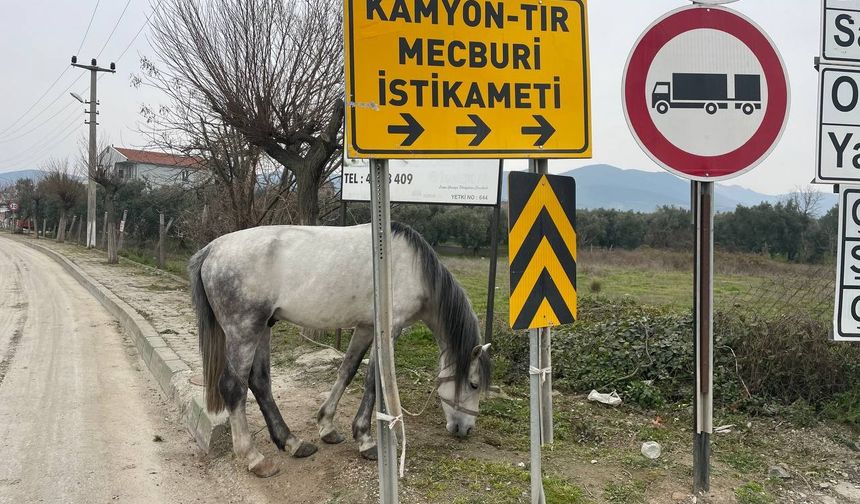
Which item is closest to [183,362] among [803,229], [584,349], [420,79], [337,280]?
[337,280]

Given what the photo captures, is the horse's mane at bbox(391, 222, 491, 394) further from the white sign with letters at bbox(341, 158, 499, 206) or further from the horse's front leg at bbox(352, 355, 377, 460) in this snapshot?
the white sign with letters at bbox(341, 158, 499, 206)

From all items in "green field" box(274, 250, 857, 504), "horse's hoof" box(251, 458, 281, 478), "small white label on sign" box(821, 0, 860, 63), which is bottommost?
"horse's hoof" box(251, 458, 281, 478)

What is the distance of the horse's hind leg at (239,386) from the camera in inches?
152

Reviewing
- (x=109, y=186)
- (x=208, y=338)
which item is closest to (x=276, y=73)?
(x=208, y=338)

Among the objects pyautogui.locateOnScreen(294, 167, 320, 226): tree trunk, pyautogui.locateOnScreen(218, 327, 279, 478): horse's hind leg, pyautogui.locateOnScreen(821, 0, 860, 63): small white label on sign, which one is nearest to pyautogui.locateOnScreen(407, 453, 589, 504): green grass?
pyautogui.locateOnScreen(218, 327, 279, 478): horse's hind leg

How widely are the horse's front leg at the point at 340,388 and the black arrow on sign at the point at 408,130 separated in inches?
82.5

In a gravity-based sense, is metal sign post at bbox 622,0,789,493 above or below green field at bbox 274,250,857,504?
above

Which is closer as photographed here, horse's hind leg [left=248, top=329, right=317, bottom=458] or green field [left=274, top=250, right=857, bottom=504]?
green field [left=274, top=250, right=857, bottom=504]

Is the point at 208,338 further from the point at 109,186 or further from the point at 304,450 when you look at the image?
the point at 109,186

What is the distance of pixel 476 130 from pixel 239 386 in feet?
8.14

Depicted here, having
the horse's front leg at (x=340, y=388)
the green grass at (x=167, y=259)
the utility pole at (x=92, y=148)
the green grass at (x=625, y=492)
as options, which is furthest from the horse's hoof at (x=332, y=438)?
the utility pole at (x=92, y=148)

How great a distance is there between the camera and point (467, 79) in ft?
8.04

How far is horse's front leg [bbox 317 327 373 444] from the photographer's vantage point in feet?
13.9

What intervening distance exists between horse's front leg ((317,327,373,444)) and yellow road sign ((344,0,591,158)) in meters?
2.11
